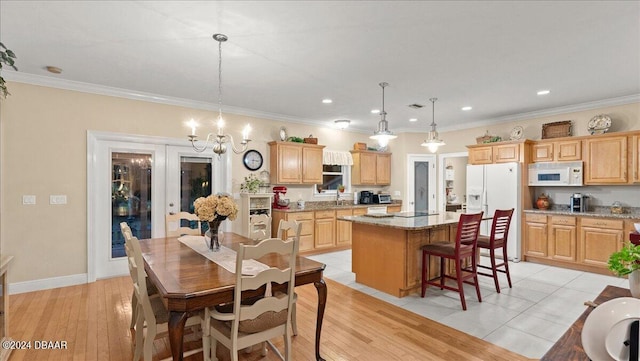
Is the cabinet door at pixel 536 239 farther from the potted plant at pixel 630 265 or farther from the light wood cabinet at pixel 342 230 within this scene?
the potted plant at pixel 630 265

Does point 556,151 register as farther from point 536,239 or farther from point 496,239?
point 496,239

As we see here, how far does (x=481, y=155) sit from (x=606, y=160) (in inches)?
72.1

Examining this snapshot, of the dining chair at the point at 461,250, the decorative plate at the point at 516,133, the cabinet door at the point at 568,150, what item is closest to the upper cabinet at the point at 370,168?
the decorative plate at the point at 516,133

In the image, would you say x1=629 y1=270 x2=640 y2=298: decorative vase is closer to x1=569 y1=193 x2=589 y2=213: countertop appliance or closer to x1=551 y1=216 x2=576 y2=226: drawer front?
x1=551 y1=216 x2=576 y2=226: drawer front

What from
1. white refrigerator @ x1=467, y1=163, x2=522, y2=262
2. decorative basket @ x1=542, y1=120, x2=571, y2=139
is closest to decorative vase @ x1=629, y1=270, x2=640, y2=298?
white refrigerator @ x1=467, y1=163, x2=522, y2=262

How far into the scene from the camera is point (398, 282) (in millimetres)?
3797

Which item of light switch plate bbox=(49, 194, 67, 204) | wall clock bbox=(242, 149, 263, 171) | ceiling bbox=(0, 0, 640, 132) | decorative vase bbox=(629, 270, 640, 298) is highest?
ceiling bbox=(0, 0, 640, 132)

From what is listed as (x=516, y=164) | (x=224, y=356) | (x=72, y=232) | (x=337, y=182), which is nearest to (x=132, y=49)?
(x=72, y=232)

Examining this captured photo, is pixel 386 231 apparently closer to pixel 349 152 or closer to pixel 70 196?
pixel 349 152

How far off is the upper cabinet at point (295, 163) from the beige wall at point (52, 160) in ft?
6.26

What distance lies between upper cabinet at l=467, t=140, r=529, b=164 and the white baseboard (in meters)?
6.87

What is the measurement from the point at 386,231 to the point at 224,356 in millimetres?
2289

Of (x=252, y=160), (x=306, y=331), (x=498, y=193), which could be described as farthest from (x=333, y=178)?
(x=306, y=331)

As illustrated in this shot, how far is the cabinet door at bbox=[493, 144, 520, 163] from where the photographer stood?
5.61 m
